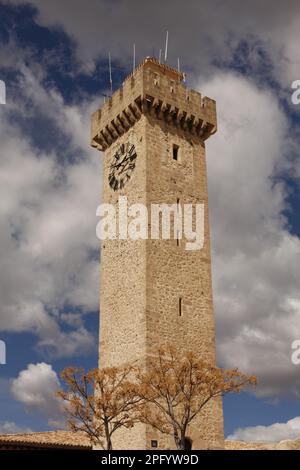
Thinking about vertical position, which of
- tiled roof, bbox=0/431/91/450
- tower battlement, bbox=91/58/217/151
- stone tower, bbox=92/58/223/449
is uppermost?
tower battlement, bbox=91/58/217/151

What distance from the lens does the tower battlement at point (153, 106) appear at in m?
32.1

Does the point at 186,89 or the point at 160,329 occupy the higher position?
the point at 186,89

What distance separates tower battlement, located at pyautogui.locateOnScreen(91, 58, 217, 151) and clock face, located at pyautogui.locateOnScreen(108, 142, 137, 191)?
4.18 feet

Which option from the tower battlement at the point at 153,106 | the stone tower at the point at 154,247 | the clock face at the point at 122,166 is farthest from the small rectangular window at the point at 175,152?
the clock face at the point at 122,166

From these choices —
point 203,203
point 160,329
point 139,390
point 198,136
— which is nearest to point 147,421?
point 139,390

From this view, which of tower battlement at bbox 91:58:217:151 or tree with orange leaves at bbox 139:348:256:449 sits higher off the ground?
tower battlement at bbox 91:58:217:151

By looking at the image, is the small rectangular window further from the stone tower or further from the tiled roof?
the tiled roof

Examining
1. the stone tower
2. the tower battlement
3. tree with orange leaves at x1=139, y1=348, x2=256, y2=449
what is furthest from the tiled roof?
the tower battlement

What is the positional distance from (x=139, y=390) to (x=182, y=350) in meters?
4.50

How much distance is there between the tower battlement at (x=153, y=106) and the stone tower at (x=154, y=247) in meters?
0.06

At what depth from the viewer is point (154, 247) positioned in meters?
29.3

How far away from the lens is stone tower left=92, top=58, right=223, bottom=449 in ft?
91.3

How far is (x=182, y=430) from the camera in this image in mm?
22156
